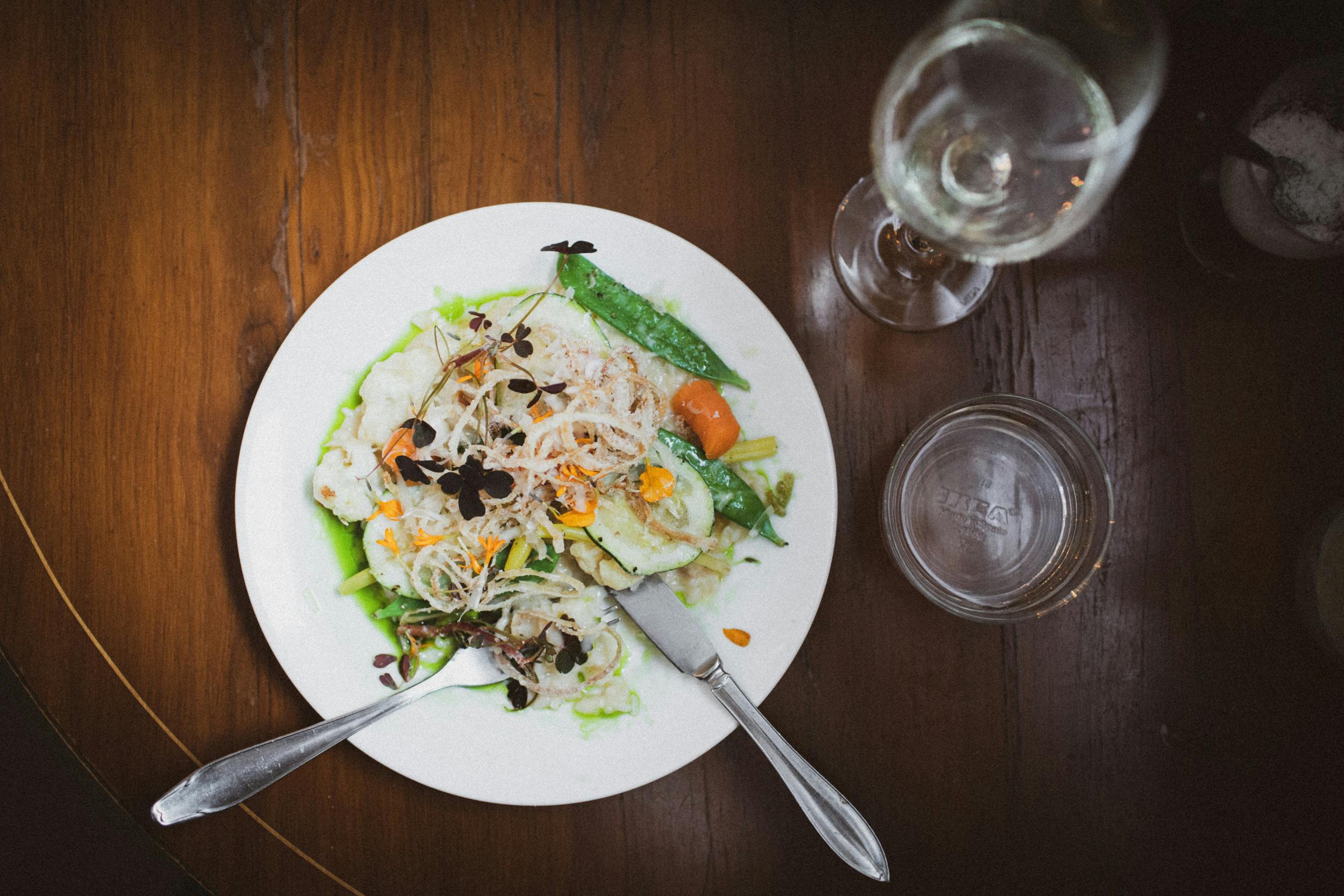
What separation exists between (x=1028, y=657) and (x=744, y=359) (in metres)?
1.20

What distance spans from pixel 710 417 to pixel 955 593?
2.75 feet

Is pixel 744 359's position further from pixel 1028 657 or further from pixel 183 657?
pixel 183 657

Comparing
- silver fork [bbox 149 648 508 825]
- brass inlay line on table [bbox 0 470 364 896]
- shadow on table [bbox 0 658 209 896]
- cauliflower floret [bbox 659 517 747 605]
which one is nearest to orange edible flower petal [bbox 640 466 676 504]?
cauliflower floret [bbox 659 517 747 605]

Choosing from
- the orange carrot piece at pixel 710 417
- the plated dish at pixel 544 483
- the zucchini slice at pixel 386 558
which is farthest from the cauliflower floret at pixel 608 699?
the orange carrot piece at pixel 710 417

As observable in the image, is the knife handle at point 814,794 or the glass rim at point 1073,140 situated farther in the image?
the knife handle at point 814,794

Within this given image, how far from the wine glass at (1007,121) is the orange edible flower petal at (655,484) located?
83cm

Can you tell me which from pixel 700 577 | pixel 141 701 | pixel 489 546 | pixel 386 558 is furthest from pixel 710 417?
pixel 141 701

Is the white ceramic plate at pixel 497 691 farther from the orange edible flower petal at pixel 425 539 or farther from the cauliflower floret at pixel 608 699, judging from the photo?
the orange edible flower petal at pixel 425 539

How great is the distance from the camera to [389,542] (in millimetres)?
1980

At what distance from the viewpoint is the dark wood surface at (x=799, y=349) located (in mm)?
2139

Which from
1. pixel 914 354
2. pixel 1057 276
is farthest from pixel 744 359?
pixel 1057 276

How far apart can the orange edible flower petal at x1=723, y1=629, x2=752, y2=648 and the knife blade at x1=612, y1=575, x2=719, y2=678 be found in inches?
2.5

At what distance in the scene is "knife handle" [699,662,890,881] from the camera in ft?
6.41

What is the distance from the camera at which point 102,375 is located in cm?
217
